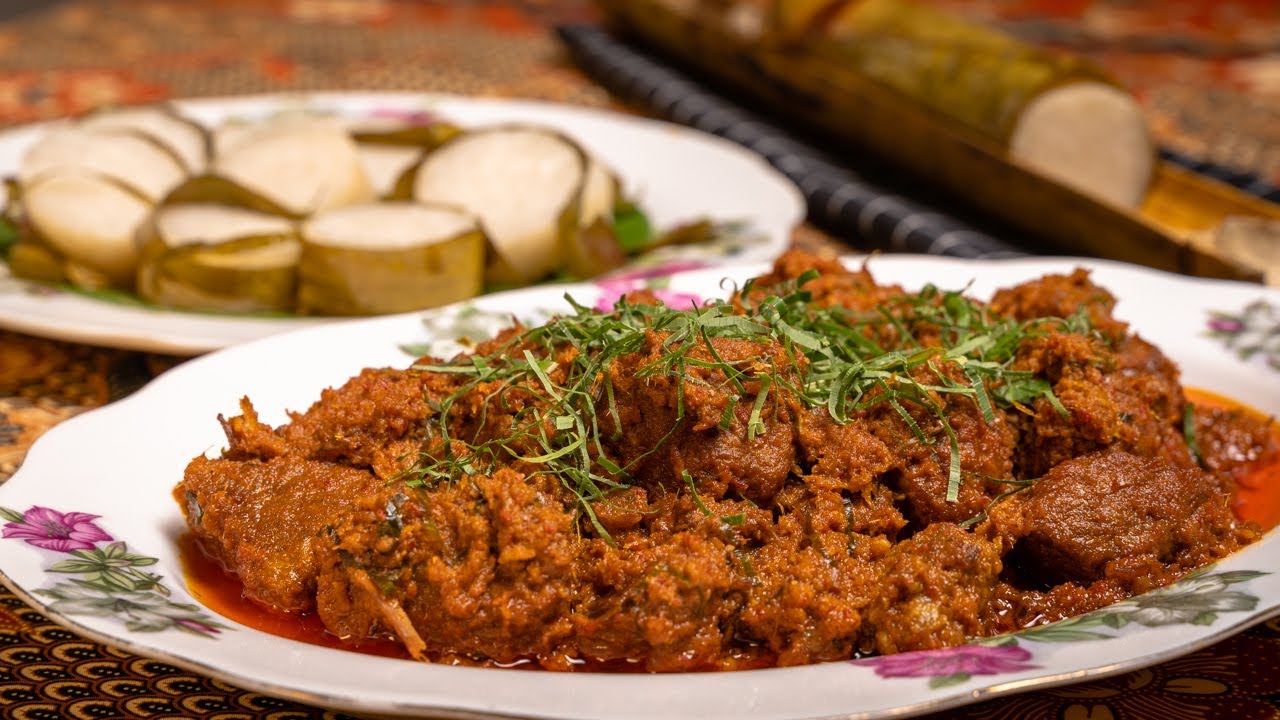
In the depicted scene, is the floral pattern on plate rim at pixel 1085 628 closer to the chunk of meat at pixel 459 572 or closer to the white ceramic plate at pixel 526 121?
the chunk of meat at pixel 459 572

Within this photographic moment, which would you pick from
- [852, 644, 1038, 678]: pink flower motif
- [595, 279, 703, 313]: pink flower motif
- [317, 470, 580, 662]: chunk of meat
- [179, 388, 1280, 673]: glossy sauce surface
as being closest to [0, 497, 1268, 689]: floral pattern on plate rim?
[852, 644, 1038, 678]: pink flower motif

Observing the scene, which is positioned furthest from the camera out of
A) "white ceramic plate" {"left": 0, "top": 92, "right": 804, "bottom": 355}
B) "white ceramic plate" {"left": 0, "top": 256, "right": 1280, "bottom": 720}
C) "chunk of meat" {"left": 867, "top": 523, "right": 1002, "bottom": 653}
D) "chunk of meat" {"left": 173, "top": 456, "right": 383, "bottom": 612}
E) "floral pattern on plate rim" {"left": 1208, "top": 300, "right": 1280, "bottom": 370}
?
"white ceramic plate" {"left": 0, "top": 92, "right": 804, "bottom": 355}

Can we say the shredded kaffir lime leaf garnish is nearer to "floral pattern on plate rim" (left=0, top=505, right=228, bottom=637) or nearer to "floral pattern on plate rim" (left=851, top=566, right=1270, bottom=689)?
"floral pattern on plate rim" (left=851, top=566, right=1270, bottom=689)

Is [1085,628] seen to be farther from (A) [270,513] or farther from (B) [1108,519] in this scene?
(A) [270,513]

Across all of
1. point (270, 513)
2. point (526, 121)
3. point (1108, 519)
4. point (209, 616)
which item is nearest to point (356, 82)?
point (526, 121)

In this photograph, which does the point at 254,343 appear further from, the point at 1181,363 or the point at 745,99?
the point at 745,99
